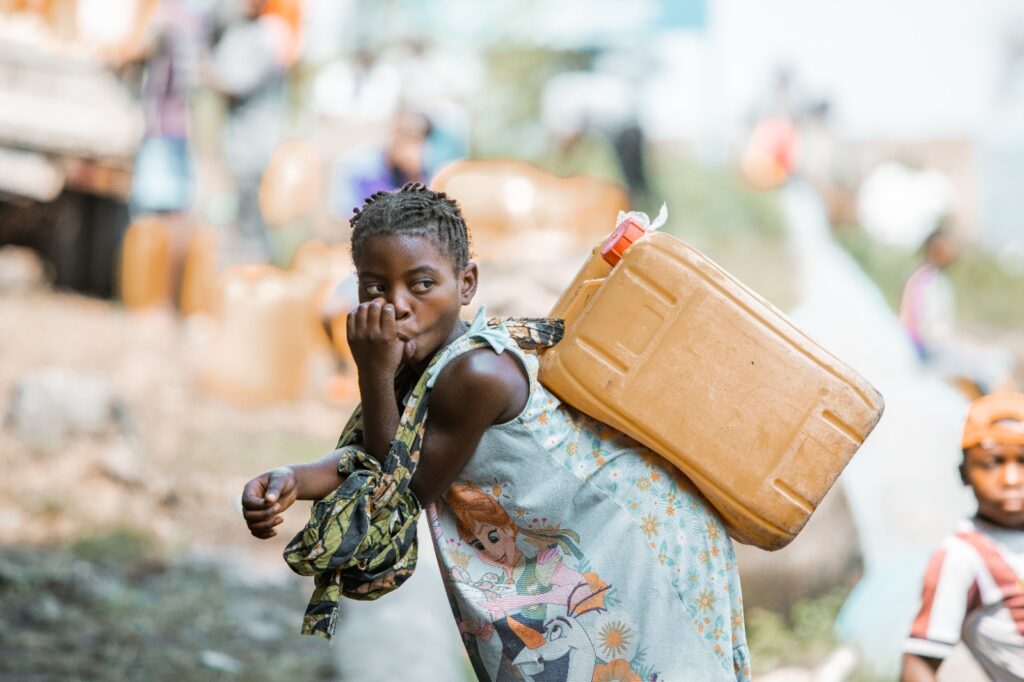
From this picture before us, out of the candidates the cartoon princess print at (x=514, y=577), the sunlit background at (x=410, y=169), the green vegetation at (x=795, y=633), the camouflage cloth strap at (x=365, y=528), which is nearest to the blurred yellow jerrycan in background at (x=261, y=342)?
the sunlit background at (x=410, y=169)

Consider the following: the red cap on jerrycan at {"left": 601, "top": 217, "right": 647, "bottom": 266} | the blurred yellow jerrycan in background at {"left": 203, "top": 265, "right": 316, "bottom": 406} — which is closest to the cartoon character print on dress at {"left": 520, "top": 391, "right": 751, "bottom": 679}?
the red cap on jerrycan at {"left": 601, "top": 217, "right": 647, "bottom": 266}

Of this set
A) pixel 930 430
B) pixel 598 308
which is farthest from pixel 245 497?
pixel 930 430

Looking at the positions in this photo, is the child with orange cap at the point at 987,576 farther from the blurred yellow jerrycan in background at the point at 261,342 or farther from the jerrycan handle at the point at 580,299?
the blurred yellow jerrycan in background at the point at 261,342

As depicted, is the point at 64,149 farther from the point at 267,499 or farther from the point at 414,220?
the point at 267,499

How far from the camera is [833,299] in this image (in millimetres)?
8336

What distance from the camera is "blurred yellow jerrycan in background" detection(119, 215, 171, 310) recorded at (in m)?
9.34

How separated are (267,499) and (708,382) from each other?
0.78 meters

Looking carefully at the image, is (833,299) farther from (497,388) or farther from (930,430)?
(497,388)

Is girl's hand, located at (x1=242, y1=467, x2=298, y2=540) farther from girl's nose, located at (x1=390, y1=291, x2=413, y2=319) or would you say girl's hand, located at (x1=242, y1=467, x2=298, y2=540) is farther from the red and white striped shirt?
the red and white striped shirt

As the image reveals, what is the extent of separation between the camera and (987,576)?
284 centimetres

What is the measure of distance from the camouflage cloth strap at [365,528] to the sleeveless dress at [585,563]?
5.8 inches

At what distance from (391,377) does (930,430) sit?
461 centimetres

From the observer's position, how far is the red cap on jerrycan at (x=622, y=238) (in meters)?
2.29

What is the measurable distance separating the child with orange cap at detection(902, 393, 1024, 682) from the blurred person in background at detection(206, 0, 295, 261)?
7.22 m
